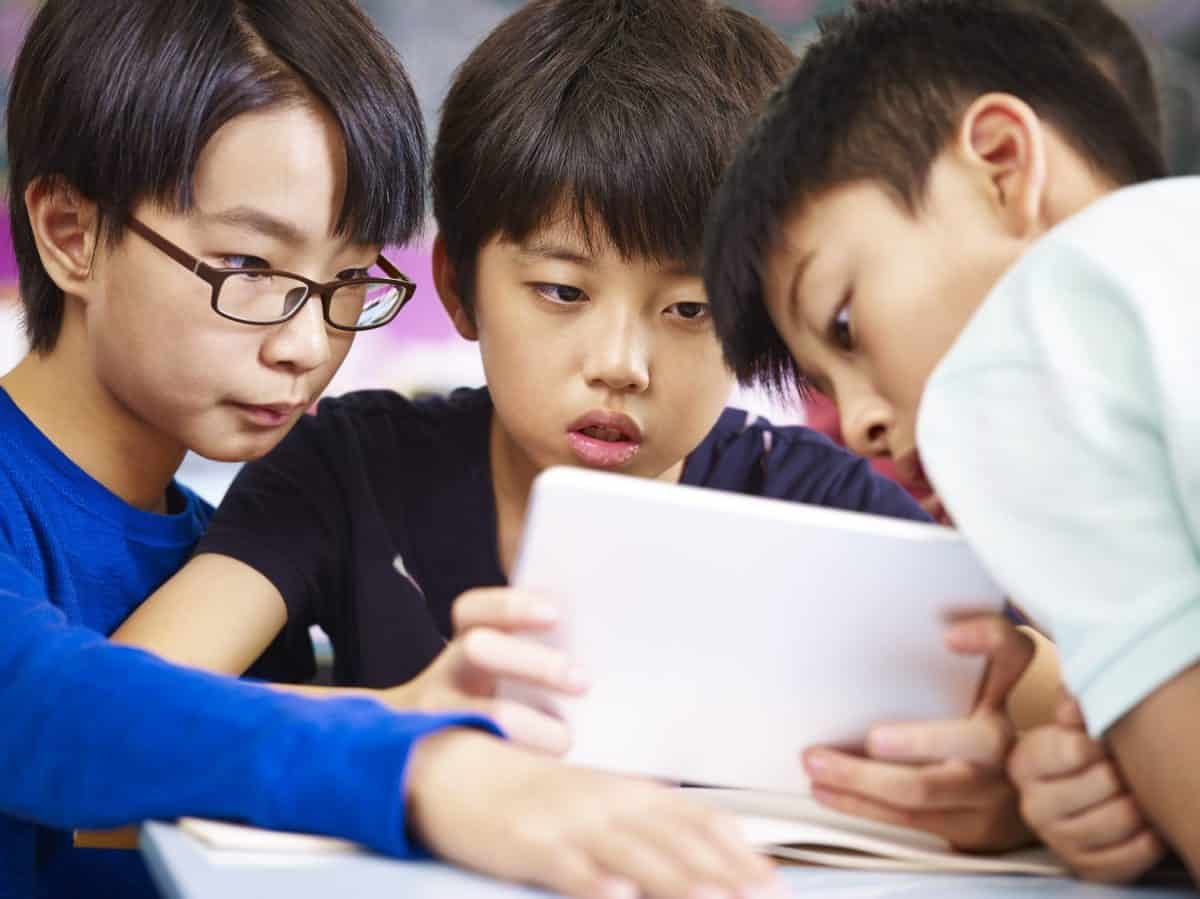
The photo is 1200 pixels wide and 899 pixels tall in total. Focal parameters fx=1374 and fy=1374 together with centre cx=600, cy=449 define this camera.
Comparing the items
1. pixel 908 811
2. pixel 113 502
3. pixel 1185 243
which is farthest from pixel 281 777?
pixel 113 502

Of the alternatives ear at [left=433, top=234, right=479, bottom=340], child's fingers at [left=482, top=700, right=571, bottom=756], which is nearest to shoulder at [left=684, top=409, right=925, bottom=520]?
ear at [left=433, top=234, right=479, bottom=340]

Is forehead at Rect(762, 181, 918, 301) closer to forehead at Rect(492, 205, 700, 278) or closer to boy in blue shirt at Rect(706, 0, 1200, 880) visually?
boy in blue shirt at Rect(706, 0, 1200, 880)

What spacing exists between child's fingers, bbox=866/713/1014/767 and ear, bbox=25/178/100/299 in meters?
0.73

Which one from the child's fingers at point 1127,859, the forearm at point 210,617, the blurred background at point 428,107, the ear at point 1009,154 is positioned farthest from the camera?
the blurred background at point 428,107

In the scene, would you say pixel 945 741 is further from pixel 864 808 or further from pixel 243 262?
pixel 243 262

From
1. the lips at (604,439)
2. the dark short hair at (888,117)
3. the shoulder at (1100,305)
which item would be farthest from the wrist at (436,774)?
the lips at (604,439)

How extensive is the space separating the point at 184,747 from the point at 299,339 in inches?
19.4

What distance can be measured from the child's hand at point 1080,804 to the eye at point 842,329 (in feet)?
0.79

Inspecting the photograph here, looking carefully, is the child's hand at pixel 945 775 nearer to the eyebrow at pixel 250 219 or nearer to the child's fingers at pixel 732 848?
the child's fingers at pixel 732 848

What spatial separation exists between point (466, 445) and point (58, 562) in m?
0.38

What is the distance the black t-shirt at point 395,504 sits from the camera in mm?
1145

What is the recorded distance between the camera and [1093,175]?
0.78 meters

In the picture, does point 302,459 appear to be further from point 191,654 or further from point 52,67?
point 52,67

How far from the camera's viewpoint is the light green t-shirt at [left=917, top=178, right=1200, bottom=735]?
0.57 meters
